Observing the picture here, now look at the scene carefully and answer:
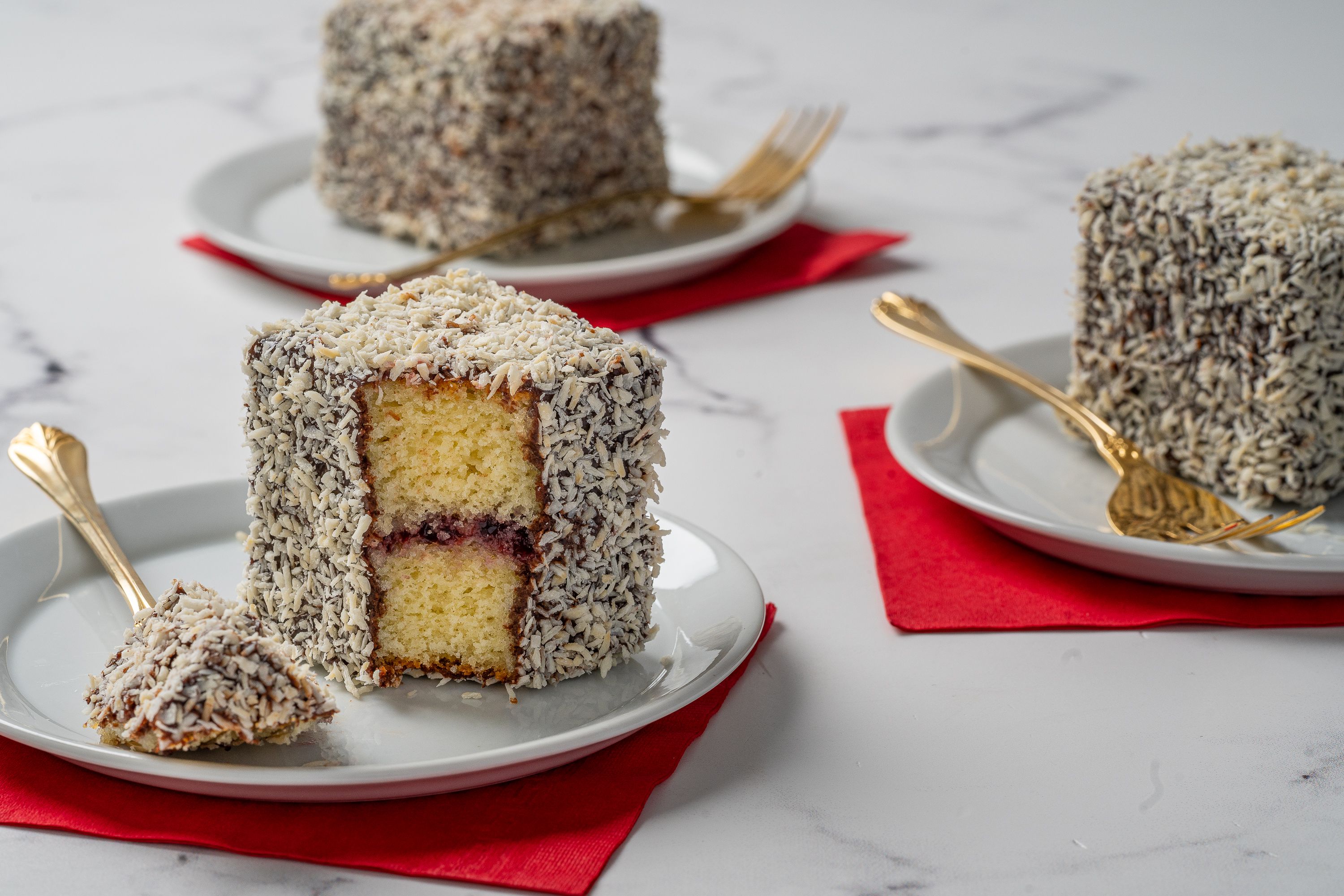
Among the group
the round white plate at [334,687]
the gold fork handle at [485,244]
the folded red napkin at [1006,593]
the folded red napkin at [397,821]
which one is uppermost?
the gold fork handle at [485,244]

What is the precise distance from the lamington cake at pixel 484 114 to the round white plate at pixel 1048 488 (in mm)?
1051

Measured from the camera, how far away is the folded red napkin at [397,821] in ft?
4.53

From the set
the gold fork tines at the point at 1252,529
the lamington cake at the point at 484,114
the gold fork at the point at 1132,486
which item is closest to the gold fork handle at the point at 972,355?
the gold fork at the point at 1132,486

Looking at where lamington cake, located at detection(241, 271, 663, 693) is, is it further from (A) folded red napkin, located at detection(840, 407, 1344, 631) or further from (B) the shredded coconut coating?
(A) folded red napkin, located at detection(840, 407, 1344, 631)

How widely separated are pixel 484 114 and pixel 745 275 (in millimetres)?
639

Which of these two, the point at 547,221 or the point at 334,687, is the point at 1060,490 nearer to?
the point at 334,687

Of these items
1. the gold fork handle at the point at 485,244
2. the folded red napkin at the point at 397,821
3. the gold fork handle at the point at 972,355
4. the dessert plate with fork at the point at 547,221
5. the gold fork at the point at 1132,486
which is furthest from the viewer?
the dessert plate with fork at the point at 547,221

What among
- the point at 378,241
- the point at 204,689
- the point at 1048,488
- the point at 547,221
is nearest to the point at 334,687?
the point at 204,689

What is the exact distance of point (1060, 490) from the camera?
2.16 m

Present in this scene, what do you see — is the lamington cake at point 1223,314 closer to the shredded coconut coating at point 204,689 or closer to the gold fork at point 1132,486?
the gold fork at point 1132,486

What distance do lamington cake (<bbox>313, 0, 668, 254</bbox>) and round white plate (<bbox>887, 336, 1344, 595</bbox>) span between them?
105 cm

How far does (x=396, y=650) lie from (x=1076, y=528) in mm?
867

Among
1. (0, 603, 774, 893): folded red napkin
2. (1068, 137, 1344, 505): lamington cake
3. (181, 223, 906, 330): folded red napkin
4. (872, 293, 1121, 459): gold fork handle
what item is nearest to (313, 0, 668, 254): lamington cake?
(181, 223, 906, 330): folded red napkin

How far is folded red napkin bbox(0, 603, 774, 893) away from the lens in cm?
138
